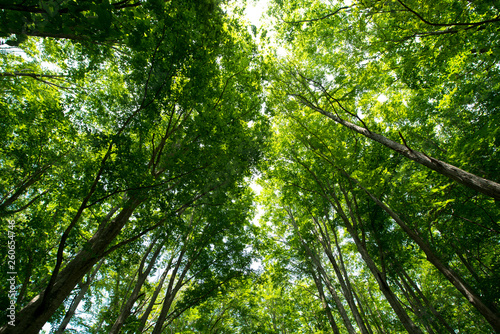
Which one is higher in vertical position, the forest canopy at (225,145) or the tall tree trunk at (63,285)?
the forest canopy at (225,145)

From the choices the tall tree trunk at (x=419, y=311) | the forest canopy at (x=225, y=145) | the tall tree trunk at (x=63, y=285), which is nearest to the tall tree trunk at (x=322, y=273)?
the forest canopy at (x=225, y=145)

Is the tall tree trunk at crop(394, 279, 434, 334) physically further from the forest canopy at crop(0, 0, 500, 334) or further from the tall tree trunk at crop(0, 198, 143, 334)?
the tall tree trunk at crop(0, 198, 143, 334)

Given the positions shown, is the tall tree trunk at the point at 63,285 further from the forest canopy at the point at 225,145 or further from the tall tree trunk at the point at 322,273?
the tall tree trunk at the point at 322,273

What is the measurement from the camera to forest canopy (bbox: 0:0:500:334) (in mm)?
3930

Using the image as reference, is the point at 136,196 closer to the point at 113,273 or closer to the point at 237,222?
the point at 237,222

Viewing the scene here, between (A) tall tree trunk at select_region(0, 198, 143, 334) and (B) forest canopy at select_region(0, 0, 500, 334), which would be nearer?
(A) tall tree trunk at select_region(0, 198, 143, 334)

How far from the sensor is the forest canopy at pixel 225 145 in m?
3.93

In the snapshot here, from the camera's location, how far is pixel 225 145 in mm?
5375

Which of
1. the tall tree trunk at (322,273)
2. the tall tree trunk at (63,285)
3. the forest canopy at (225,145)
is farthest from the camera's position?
the tall tree trunk at (322,273)

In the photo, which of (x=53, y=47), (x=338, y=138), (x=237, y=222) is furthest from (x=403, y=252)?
(x=53, y=47)

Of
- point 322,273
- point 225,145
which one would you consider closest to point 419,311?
point 322,273

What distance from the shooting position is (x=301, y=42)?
791 cm

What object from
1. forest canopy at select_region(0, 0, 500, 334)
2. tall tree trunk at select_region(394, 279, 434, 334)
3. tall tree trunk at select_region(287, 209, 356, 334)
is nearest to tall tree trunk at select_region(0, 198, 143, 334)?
forest canopy at select_region(0, 0, 500, 334)

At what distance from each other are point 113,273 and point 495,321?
46.7 ft
